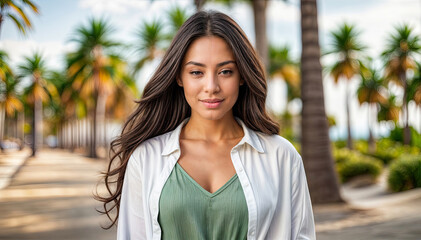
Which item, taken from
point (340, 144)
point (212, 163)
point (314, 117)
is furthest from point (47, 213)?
point (340, 144)

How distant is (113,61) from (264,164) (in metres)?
36.0

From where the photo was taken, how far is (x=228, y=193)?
2016 mm

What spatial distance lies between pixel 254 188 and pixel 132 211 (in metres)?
0.56

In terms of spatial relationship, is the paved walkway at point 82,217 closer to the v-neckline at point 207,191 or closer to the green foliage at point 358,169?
the v-neckline at point 207,191

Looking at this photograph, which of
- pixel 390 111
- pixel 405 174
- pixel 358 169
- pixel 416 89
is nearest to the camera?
pixel 405 174

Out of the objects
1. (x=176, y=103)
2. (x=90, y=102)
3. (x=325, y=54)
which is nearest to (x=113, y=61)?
(x=90, y=102)

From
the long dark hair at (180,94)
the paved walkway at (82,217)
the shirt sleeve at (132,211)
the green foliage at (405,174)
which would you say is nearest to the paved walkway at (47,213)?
the paved walkway at (82,217)

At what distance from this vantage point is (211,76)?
2062 mm

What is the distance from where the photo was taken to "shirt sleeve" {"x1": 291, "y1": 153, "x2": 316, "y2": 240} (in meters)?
2.10

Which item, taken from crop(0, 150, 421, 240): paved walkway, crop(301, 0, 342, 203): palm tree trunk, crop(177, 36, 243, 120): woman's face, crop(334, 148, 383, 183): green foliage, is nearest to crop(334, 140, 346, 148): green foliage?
crop(334, 148, 383, 183): green foliage

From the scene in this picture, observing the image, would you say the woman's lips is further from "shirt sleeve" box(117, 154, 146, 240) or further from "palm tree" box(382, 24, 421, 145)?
"palm tree" box(382, 24, 421, 145)

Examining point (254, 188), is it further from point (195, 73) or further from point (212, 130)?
point (195, 73)

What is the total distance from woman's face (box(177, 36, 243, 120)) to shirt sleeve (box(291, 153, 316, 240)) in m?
0.47

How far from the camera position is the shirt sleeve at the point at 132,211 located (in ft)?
6.90
